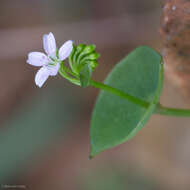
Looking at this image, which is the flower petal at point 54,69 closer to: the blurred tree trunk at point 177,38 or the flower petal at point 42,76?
the flower petal at point 42,76

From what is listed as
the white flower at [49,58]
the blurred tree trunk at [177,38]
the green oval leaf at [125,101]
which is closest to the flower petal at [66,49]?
the white flower at [49,58]

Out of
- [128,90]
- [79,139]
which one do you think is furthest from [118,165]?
[128,90]

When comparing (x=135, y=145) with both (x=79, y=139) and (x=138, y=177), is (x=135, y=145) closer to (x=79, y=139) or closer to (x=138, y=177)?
(x=138, y=177)

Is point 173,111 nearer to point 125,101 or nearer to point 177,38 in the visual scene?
point 125,101

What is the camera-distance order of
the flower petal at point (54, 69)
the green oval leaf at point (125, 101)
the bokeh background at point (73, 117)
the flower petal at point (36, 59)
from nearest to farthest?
the flower petal at point (54, 69), the flower petal at point (36, 59), the green oval leaf at point (125, 101), the bokeh background at point (73, 117)

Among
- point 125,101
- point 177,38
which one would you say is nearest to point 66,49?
point 125,101

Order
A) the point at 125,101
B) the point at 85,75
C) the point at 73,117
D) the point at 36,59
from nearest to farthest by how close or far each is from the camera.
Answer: the point at 85,75 < the point at 36,59 < the point at 125,101 < the point at 73,117

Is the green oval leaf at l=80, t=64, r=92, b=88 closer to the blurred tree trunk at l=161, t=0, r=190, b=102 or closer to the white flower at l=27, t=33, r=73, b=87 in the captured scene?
the white flower at l=27, t=33, r=73, b=87
